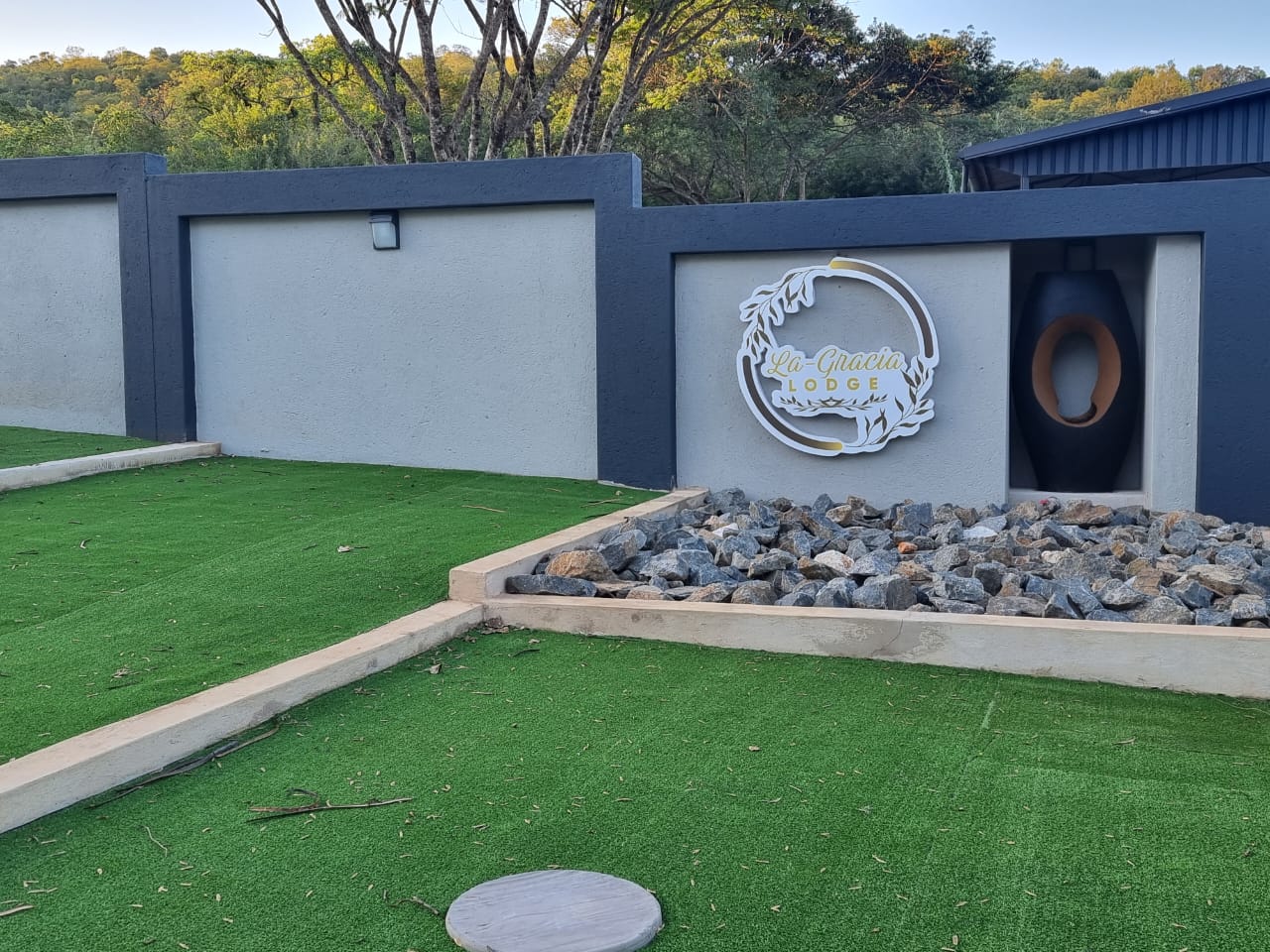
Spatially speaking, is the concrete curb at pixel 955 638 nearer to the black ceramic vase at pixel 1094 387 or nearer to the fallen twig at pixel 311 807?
the fallen twig at pixel 311 807

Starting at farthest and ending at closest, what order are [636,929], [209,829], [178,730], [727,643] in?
1. [727,643]
2. [178,730]
3. [209,829]
4. [636,929]

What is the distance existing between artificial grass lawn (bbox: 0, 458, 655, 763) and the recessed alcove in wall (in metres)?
3.44

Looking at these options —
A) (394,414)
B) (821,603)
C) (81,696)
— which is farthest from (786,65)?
(81,696)

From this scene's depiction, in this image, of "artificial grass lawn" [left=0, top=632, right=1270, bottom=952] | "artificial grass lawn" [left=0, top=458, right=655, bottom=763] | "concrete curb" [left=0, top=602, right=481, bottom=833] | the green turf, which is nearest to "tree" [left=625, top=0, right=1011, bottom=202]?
the green turf

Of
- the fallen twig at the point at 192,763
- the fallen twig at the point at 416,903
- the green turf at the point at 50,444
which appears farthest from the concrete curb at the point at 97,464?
the fallen twig at the point at 416,903

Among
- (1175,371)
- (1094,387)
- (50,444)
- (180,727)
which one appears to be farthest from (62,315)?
(1175,371)

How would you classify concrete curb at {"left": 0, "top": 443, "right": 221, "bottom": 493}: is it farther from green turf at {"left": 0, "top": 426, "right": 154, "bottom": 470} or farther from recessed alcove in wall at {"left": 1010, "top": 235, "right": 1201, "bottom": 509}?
recessed alcove in wall at {"left": 1010, "top": 235, "right": 1201, "bottom": 509}

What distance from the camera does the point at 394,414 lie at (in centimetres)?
1036

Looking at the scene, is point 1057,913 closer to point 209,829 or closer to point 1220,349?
point 209,829

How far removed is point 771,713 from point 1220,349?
224 inches

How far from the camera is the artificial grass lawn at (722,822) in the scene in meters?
2.72

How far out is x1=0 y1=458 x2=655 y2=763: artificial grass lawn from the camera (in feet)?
14.5

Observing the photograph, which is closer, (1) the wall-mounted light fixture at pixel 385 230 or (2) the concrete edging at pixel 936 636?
(2) the concrete edging at pixel 936 636

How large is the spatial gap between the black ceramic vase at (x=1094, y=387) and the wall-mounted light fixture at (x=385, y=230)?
5147mm
